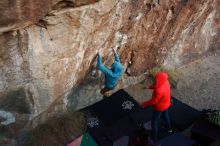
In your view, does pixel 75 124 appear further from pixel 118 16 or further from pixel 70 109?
pixel 118 16

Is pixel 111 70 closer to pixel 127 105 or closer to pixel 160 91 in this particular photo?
pixel 127 105

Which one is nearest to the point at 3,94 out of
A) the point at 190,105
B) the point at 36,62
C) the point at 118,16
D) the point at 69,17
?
the point at 36,62

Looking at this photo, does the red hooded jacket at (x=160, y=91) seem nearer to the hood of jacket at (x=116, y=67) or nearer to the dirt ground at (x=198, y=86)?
the hood of jacket at (x=116, y=67)

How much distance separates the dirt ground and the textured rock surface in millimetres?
239

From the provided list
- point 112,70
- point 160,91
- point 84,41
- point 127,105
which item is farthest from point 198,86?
point 84,41

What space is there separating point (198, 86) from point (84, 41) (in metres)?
3.22

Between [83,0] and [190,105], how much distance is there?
352 cm

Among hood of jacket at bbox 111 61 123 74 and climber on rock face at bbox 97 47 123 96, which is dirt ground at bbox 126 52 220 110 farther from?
hood of jacket at bbox 111 61 123 74

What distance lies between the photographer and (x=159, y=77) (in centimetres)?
573

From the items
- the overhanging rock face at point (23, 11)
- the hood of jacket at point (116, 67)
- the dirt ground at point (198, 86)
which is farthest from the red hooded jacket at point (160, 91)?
the dirt ground at point (198, 86)

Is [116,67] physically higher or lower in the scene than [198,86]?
higher

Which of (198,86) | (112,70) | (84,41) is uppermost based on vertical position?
(84,41)

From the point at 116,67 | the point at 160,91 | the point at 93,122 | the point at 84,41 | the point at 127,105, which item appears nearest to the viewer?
the point at 160,91

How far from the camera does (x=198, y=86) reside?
821 centimetres
